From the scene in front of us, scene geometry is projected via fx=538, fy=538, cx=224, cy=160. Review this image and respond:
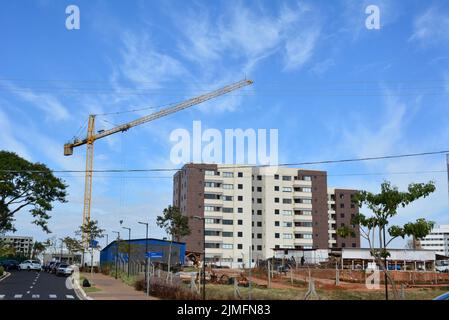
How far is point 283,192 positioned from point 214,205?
58.8 feet

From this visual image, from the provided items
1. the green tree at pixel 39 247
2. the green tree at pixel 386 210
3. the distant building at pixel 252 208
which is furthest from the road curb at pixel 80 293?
the green tree at pixel 39 247

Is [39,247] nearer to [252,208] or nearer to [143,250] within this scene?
[252,208]

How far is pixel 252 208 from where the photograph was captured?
11825cm

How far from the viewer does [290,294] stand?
3161 cm

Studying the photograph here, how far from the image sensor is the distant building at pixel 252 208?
4380 inches

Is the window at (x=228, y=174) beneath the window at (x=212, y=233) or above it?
above

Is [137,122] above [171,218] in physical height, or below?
above

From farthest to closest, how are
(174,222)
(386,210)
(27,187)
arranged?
(174,222) < (27,187) < (386,210)

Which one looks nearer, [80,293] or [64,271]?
[80,293]

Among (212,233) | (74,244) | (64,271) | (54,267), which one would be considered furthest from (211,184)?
(64,271)

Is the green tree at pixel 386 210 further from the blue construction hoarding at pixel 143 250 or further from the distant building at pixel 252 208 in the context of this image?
the distant building at pixel 252 208

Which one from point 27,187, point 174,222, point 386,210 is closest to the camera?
point 386,210
